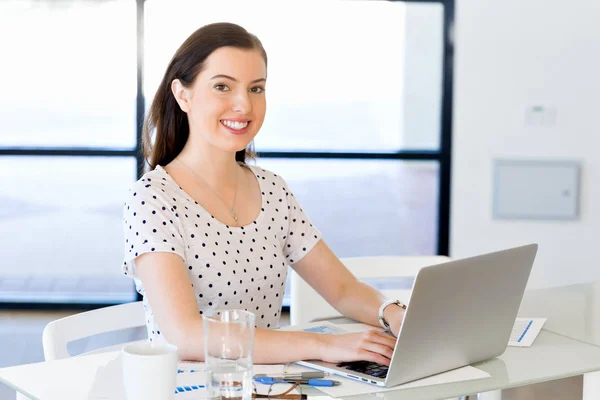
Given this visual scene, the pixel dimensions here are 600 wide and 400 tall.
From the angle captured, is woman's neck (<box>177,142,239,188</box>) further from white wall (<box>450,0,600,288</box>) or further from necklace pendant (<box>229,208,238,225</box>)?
white wall (<box>450,0,600,288</box>)

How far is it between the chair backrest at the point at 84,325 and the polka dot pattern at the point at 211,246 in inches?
2.0

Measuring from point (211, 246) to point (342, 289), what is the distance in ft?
1.09

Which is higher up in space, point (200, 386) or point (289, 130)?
→ point (289, 130)

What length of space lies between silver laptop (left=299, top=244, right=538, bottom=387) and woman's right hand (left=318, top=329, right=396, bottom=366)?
13mm

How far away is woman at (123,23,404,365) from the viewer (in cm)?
180

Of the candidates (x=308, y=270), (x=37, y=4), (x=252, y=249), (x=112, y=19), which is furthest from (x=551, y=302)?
(x=37, y=4)

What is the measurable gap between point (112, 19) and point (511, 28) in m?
2.01

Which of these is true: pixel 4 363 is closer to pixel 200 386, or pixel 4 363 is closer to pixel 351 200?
pixel 351 200

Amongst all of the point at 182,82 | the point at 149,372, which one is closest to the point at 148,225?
the point at 182,82

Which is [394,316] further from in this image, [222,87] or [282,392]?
[222,87]

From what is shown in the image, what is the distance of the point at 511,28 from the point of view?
436 cm

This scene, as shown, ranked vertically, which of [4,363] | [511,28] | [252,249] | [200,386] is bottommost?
[4,363]

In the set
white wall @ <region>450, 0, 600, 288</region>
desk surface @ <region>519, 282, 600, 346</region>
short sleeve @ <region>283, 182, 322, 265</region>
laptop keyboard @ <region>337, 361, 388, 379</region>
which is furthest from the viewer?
white wall @ <region>450, 0, 600, 288</region>

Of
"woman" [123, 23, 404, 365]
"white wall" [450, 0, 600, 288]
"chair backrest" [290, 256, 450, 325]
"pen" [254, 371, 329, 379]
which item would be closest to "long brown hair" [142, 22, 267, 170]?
"woman" [123, 23, 404, 365]
